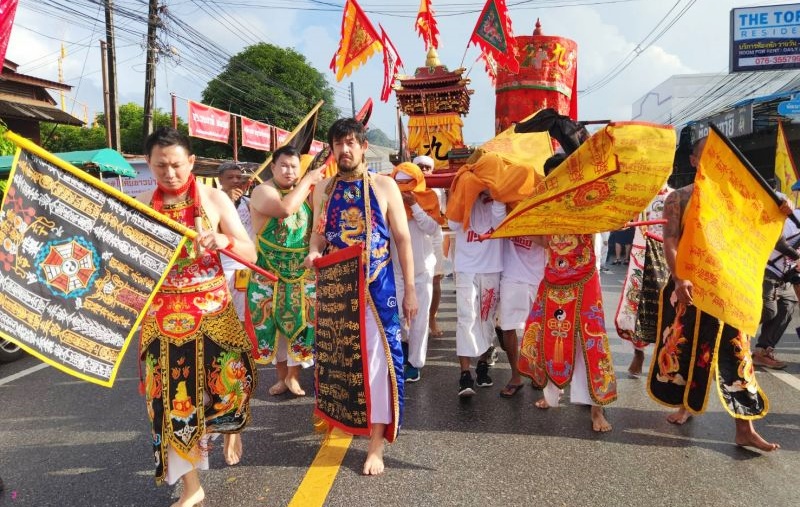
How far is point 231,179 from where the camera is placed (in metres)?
5.41

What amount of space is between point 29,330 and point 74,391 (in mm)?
2766

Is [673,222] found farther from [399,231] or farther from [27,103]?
[27,103]

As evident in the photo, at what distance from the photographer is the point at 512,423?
361 cm

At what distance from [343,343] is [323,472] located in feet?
2.25

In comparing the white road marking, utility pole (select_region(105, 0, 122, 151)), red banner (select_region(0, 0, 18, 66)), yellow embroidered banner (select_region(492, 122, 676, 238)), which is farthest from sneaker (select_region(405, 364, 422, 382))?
utility pole (select_region(105, 0, 122, 151))

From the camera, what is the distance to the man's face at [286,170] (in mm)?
4082

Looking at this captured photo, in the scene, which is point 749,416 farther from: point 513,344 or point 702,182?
point 513,344

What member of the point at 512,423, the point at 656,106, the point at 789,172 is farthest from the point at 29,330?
the point at 656,106

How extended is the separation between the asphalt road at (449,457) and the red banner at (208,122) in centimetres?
1136

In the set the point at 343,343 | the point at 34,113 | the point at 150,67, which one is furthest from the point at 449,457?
the point at 34,113

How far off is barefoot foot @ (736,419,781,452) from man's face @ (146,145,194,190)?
3.30 m

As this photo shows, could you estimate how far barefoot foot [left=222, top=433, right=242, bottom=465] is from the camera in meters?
3.04

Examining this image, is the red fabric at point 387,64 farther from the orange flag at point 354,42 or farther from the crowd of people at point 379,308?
the crowd of people at point 379,308

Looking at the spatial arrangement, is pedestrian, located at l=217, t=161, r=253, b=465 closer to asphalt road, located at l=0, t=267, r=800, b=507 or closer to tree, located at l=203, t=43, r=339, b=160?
asphalt road, located at l=0, t=267, r=800, b=507
